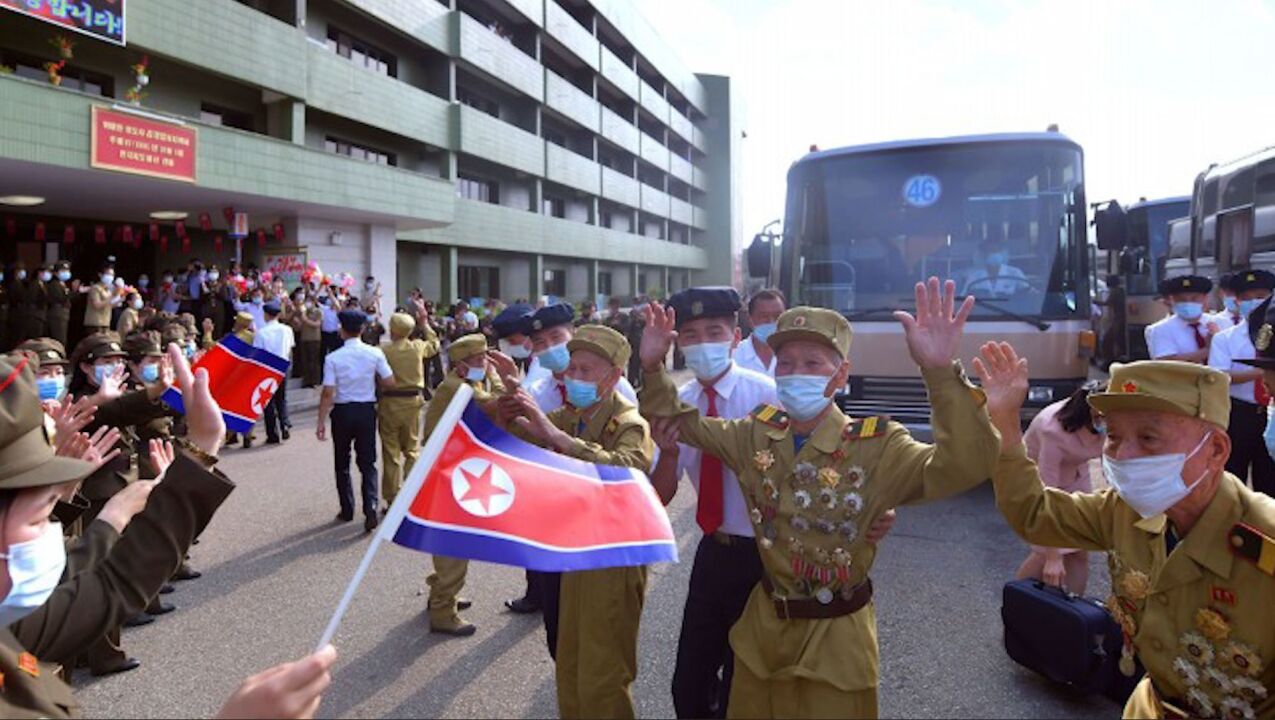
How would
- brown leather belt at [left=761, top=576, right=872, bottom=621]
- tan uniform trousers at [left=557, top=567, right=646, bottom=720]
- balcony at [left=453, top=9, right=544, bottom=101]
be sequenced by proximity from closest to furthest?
brown leather belt at [left=761, top=576, right=872, bottom=621] < tan uniform trousers at [left=557, top=567, right=646, bottom=720] < balcony at [left=453, top=9, right=544, bottom=101]

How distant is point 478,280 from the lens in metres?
33.0

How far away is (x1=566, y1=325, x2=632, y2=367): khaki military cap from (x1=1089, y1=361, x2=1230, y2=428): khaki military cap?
1972 mm

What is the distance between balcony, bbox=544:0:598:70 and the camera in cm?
Result: 3523

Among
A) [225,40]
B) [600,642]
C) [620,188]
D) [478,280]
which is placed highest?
[620,188]

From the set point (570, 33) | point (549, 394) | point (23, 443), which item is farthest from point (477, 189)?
point (23, 443)

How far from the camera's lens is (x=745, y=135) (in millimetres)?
68812

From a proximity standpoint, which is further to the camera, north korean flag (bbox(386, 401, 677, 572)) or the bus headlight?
the bus headlight

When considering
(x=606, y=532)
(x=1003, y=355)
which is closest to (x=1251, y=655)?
(x=1003, y=355)

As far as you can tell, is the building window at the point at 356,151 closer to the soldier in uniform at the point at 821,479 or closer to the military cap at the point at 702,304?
the military cap at the point at 702,304

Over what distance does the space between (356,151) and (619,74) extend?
22.4 metres

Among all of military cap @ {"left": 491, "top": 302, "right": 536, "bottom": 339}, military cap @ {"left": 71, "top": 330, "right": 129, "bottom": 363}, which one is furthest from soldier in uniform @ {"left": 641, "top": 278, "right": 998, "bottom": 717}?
military cap @ {"left": 71, "top": 330, "right": 129, "bottom": 363}

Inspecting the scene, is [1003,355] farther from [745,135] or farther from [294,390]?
[745,135]

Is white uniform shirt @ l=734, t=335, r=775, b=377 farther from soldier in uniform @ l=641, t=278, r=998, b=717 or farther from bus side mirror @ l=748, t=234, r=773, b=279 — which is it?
soldier in uniform @ l=641, t=278, r=998, b=717

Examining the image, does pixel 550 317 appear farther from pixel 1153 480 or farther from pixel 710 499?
pixel 1153 480
